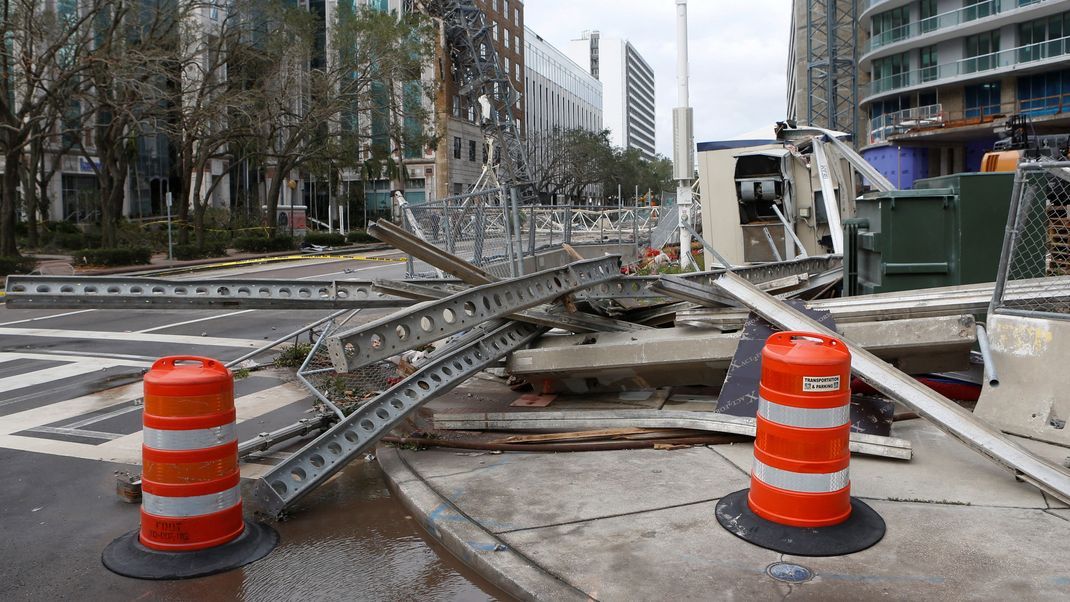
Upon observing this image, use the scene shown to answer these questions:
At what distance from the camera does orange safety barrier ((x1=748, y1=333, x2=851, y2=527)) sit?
434cm

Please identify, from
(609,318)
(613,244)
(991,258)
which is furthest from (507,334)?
(613,244)

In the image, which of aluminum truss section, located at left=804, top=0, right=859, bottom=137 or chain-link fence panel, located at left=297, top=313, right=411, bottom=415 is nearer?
chain-link fence panel, located at left=297, top=313, right=411, bottom=415

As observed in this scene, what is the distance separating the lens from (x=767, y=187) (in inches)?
569

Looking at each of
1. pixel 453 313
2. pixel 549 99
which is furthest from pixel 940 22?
pixel 549 99

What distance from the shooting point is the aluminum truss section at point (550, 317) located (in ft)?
21.9

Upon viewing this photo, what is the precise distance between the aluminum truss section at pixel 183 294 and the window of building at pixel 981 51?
177 feet

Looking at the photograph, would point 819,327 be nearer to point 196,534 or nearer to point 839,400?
point 839,400

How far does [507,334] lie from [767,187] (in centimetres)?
883

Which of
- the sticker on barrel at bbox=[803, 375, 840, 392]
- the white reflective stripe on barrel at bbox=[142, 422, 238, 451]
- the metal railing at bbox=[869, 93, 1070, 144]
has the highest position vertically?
the metal railing at bbox=[869, 93, 1070, 144]

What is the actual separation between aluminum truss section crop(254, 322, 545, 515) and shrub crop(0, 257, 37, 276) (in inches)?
918

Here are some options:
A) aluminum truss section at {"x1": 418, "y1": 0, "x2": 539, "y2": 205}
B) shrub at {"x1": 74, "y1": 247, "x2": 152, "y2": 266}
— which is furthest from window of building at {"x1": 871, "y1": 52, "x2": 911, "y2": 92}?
shrub at {"x1": 74, "y1": 247, "x2": 152, "y2": 266}

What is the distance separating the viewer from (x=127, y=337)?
13.1m

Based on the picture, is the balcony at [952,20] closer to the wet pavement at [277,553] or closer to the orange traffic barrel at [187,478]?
the wet pavement at [277,553]

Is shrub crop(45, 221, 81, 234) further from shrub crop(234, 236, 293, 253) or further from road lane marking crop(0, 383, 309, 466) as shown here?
road lane marking crop(0, 383, 309, 466)
